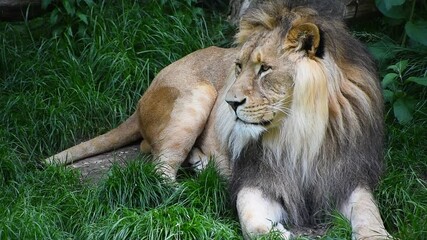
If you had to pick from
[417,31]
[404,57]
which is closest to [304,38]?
[417,31]

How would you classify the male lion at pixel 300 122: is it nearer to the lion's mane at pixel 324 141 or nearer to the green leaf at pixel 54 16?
the lion's mane at pixel 324 141

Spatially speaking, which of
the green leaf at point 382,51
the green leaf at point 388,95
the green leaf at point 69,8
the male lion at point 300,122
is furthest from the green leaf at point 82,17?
the green leaf at point 388,95

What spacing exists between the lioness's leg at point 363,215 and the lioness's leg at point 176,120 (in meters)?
1.29

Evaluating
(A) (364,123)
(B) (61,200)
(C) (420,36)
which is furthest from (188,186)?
(C) (420,36)

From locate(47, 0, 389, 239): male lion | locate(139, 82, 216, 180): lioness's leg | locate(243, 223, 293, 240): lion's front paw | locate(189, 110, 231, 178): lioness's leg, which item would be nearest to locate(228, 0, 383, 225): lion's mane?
locate(47, 0, 389, 239): male lion

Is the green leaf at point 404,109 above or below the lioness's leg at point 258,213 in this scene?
below

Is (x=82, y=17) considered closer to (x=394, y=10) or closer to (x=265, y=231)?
(x=394, y=10)

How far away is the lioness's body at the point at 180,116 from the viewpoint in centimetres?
672

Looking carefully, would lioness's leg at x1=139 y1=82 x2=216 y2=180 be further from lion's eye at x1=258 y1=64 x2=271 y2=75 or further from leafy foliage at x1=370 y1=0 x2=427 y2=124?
leafy foliage at x1=370 y1=0 x2=427 y2=124

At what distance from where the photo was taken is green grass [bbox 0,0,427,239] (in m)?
5.85

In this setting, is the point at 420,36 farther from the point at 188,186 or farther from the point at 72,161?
the point at 72,161

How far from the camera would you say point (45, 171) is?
6734 millimetres

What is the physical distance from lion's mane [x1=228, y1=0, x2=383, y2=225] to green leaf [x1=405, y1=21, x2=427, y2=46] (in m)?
1.14

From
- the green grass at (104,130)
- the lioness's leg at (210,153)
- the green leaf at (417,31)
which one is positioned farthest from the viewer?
the green leaf at (417,31)
